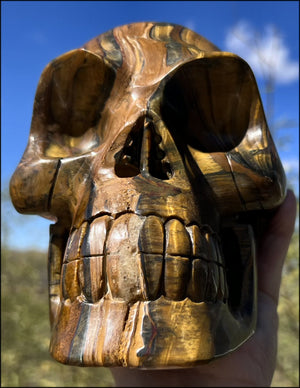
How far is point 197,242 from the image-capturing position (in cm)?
64

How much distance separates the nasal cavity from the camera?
2.32 feet

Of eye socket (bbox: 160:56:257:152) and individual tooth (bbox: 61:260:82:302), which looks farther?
eye socket (bbox: 160:56:257:152)

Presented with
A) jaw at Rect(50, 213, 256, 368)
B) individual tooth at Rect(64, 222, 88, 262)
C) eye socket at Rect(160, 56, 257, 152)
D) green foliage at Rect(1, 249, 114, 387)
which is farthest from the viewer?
green foliage at Rect(1, 249, 114, 387)

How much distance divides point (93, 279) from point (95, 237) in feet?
0.23

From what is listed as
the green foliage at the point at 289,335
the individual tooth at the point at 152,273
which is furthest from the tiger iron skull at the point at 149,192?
the green foliage at the point at 289,335

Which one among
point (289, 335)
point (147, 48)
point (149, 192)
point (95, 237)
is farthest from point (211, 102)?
point (289, 335)

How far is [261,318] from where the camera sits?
2.81ft

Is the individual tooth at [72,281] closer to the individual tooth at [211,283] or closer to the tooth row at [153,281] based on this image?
the tooth row at [153,281]

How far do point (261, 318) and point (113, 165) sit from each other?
49 centimetres


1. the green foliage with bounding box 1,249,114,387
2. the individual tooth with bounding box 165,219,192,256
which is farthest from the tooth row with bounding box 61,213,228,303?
the green foliage with bounding box 1,249,114,387

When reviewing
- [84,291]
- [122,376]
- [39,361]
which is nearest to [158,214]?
[84,291]

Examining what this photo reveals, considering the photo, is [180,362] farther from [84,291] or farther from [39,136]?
[39,136]

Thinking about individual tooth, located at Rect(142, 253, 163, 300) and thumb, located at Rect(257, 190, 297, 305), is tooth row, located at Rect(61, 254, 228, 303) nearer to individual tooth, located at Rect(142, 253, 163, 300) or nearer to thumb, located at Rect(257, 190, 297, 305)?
individual tooth, located at Rect(142, 253, 163, 300)

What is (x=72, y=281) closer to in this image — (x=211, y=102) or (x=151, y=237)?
(x=151, y=237)
